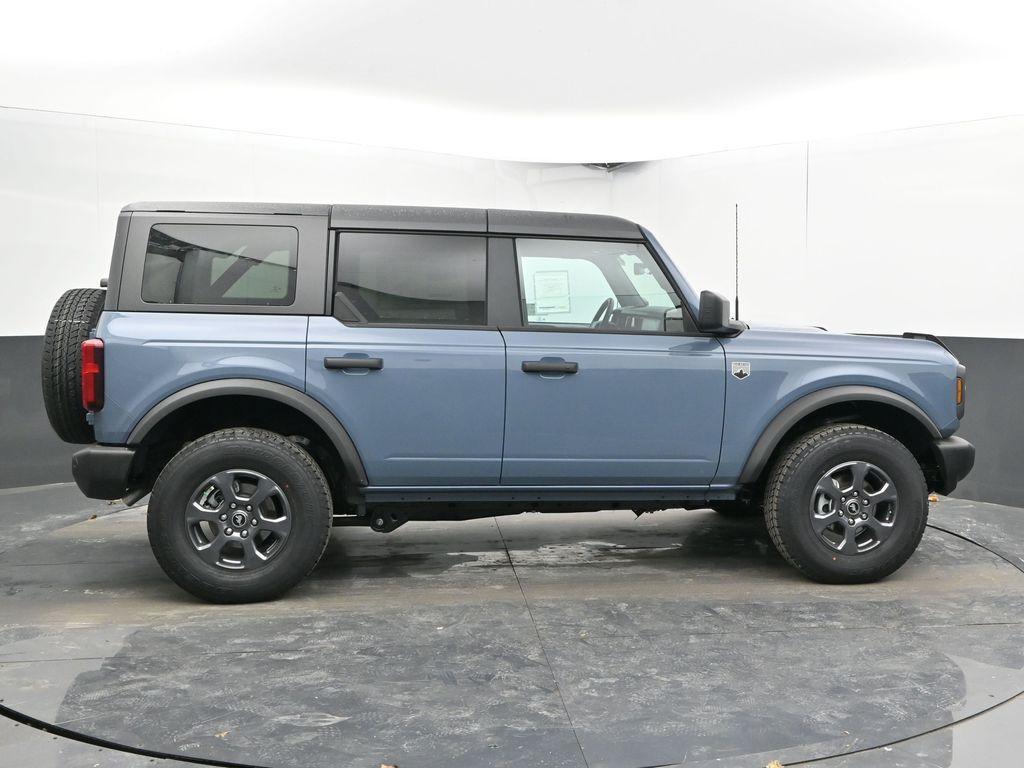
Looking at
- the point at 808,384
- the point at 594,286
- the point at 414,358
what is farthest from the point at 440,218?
the point at 808,384

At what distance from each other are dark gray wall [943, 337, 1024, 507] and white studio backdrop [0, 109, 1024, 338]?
13 cm

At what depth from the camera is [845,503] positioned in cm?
501

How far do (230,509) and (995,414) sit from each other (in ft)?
18.1

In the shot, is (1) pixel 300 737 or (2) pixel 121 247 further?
(2) pixel 121 247

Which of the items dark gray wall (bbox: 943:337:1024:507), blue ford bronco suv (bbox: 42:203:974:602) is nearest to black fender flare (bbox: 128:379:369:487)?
blue ford bronco suv (bbox: 42:203:974:602)

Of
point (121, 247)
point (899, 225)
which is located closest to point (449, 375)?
point (121, 247)

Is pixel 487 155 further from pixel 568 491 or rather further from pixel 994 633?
pixel 994 633

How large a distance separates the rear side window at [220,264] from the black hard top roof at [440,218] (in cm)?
11

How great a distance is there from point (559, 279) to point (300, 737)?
2.63m

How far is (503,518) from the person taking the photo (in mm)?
6832

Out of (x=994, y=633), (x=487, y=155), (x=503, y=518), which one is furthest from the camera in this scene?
(x=487, y=155)

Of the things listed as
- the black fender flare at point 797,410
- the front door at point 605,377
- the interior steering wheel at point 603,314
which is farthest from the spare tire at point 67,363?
the black fender flare at point 797,410

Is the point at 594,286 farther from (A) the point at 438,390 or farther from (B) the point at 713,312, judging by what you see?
(A) the point at 438,390

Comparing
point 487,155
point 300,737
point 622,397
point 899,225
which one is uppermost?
point 487,155
